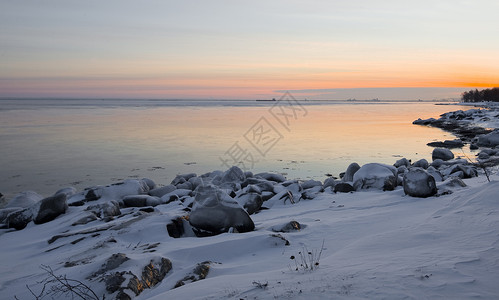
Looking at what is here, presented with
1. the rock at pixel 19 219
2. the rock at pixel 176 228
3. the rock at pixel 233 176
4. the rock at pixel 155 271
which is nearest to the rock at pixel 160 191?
the rock at pixel 233 176

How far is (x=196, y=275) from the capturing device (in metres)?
3.69

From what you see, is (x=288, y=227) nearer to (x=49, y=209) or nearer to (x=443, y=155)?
(x=49, y=209)

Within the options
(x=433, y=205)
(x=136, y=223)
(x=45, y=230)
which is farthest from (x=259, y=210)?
(x=45, y=230)

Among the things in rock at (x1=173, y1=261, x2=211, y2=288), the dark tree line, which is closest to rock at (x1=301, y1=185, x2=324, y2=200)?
rock at (x1=173, y1=261, x2=211, y2=288)

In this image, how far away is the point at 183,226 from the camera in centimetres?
580

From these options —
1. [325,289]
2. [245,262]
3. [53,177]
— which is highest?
[325,289]

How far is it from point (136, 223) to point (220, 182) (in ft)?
16.0

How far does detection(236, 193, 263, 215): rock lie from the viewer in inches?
294

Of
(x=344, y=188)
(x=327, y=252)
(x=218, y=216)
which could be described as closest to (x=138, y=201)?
(x=218, y=216)

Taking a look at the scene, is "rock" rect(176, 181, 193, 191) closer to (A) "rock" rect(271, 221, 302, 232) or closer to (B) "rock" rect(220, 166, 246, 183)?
(B) "rock" rect(220, 166, 246, 183)

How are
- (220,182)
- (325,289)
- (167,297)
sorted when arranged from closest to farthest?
(325,289) → (167,297) → (220,182)

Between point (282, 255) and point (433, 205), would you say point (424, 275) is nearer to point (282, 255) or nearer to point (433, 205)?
point (282, 255)

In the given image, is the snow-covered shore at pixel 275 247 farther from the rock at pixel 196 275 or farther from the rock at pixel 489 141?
the rock at pixel 489 141

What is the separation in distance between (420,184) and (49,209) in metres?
7.21
